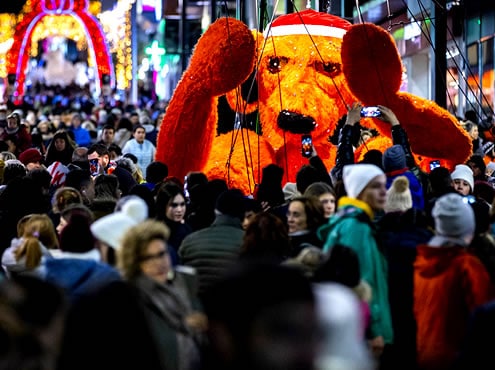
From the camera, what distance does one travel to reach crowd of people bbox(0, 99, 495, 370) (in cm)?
465

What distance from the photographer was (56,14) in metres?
40.4

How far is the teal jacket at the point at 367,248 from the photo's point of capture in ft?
24.9

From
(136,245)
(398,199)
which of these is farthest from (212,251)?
(136,245)

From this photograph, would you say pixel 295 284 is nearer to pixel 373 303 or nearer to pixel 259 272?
pixel 259 272

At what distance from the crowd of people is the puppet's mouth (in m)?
1.18

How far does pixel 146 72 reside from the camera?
73.8 m

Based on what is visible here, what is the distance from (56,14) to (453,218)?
112 feet

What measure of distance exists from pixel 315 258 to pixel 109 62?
3173 cm

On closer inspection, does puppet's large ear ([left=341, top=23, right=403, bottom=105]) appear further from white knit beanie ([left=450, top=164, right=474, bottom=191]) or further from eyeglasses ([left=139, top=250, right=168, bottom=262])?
eyeglasses ([left=139, top=250, right=168, bottom=262])

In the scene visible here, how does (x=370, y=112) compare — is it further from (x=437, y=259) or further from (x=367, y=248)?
(x=437, y=259)

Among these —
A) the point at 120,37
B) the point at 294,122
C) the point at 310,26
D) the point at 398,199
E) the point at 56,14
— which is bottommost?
the point at 398,199

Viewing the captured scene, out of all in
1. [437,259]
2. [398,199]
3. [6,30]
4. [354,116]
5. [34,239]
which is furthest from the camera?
[6,30]

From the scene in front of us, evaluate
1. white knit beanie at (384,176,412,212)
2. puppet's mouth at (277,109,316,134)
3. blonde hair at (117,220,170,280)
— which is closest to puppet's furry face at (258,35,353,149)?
puppet's mouth at (277,109,316,134)

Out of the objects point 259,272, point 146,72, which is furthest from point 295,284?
point 146,72
